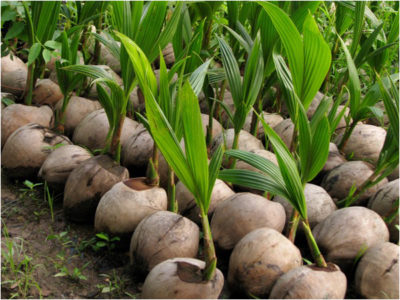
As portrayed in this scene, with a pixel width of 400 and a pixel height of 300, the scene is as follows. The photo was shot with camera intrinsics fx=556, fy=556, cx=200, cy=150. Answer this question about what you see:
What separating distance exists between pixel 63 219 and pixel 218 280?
84cm

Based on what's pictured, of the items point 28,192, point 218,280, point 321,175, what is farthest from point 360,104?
point 28,192

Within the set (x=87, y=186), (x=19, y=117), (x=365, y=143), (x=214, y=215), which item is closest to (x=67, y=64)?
(x=19, y=117)

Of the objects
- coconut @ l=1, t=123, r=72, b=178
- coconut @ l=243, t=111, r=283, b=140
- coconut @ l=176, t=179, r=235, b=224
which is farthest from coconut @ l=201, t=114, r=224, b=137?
coconut @ l=1, t=123, r=72, b=178

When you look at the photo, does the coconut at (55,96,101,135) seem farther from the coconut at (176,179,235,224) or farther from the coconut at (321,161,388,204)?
the coconut at (321,161,388,204)

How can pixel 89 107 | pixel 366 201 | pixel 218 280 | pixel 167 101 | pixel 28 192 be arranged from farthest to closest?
pixel 89 107 < pixel 28 192 < pixel 366 201 < pixel 167 101 < pixel 218 280

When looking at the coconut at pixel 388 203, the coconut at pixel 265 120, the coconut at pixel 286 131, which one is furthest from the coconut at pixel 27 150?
the coconut at pixel 388 203

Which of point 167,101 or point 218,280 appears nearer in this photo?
point 218,280

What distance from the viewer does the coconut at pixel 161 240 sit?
187cm

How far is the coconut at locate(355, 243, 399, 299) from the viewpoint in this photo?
1.78m

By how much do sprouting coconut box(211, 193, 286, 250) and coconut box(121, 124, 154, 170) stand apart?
1.56 feet

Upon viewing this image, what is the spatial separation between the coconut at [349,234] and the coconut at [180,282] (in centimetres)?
44

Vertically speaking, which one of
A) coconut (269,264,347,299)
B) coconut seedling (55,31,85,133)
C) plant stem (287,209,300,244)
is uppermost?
coconut seedling (55,31,85,133)

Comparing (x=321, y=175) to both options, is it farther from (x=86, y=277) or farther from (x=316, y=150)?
(x=86, y=277)

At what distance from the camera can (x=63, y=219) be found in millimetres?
2279
